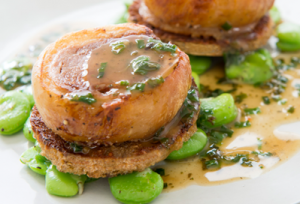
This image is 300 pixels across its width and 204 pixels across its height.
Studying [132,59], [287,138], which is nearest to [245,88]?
[287,138]

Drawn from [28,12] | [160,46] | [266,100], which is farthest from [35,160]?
[28,12]

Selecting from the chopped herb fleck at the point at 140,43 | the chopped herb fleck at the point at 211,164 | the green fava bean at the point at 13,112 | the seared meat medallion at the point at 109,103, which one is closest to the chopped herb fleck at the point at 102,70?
the seared meat medallion at the point at 109,103

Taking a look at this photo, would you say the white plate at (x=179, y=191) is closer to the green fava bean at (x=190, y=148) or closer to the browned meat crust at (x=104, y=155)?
the browned meat crust at (x=104, y=155)

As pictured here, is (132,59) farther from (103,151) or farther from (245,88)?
(245,88)

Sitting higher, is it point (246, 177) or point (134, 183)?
point (134, 183)

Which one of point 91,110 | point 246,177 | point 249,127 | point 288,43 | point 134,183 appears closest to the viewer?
point 91,110

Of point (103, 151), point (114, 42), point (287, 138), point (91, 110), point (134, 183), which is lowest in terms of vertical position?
point (287, 138)

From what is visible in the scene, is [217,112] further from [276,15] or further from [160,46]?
[276,15]
